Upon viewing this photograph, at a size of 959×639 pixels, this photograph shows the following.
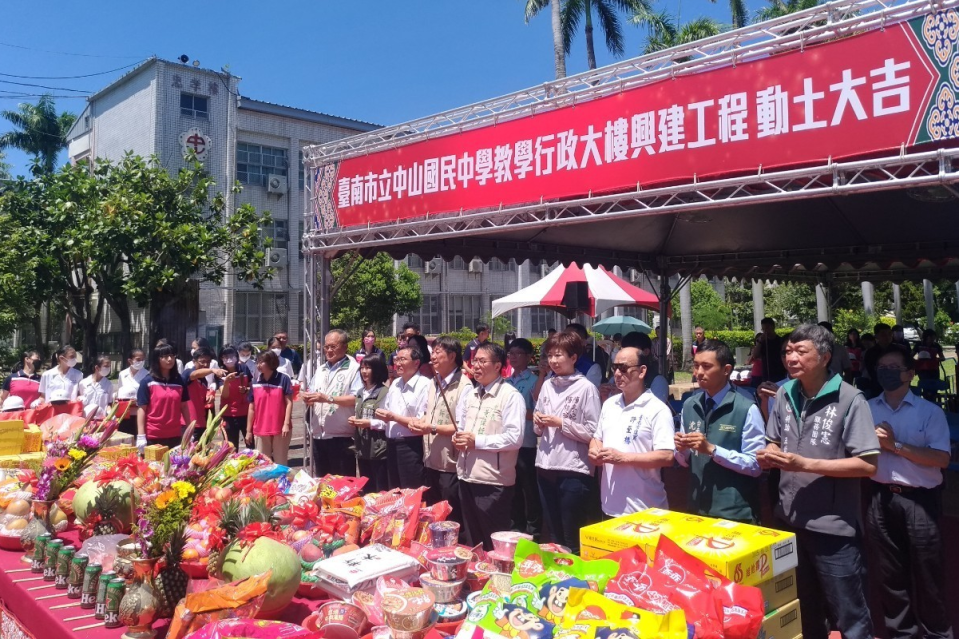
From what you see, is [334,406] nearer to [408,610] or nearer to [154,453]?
[154,453]

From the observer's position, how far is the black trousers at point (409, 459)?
4.36 meters

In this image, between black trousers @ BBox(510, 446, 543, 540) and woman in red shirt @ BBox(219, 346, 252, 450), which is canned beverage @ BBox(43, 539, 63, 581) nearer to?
black trousers @ BBox(510, 446, 543, 540)

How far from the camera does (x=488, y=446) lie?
3.51m

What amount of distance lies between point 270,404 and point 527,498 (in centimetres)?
249

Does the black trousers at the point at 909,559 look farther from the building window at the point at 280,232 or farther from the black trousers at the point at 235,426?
the building window at the point at 280,232

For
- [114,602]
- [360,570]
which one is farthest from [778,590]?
[114,602]

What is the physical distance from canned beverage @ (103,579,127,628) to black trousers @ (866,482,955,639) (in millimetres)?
3213

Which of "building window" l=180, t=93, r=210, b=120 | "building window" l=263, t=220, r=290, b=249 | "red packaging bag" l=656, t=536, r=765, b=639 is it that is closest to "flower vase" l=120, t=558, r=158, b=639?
"red packaging bag" l=656, t=536, r=765, b=639

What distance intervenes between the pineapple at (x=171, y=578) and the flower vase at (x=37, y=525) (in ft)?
4.11

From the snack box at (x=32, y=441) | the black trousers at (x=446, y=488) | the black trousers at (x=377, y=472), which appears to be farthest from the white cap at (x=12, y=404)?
the black trousers at (x=446, y=488)

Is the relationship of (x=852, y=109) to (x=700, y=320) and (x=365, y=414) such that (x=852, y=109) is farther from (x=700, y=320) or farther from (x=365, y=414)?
(x=700, y=320)

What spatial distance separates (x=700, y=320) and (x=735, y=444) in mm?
24255

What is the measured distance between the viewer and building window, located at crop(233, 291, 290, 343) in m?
22.7

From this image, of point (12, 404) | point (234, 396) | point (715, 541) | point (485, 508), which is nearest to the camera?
point (715, 541)
